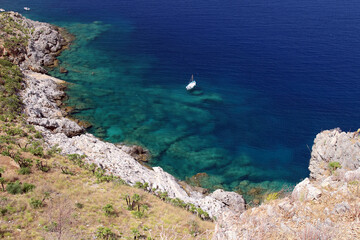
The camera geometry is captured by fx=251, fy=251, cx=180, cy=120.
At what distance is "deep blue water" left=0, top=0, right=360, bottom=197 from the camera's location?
164 ft

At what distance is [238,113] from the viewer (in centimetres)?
6059

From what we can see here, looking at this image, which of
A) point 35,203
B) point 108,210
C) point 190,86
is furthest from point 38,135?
point 190,86

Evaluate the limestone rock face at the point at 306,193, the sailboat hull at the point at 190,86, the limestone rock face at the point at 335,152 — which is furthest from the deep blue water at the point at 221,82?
the limestone rock face at the point at 306,193

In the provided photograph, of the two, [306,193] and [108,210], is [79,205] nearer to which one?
[108,210]

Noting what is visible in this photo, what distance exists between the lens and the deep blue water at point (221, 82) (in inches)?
1966

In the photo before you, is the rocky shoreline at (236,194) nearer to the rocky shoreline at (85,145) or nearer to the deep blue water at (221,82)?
the rocky shoreline at (85,145)

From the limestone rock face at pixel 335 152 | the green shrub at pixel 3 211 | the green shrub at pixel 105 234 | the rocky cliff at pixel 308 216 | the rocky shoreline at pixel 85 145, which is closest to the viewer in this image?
the rocky cliff at pixel 308 216

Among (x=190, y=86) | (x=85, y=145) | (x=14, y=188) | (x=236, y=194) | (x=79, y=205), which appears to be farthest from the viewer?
(x=190, y=86)

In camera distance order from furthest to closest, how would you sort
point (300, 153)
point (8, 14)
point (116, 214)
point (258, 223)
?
point (8, 14) < point (300, 153) < point (116, 214) < point (258, 223)

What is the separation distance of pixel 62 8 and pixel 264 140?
404 feet

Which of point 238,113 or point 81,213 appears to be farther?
point 238,113

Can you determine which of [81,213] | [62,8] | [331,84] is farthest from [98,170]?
[62,8]

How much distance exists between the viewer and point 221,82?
72.0 metres

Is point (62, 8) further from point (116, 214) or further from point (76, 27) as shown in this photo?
point (116, 214)
